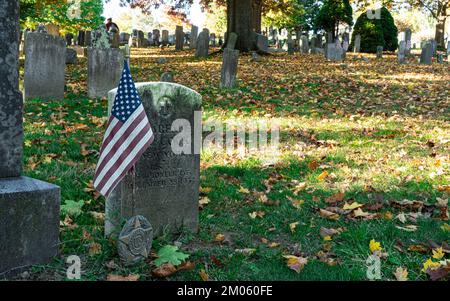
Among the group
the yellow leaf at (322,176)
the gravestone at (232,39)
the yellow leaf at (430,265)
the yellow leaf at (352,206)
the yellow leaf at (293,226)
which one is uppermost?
the gravestone at (232,39)

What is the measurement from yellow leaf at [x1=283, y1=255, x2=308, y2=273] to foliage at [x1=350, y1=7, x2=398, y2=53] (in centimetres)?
2628

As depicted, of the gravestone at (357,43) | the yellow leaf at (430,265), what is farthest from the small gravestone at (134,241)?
the gravestone at (357,43)

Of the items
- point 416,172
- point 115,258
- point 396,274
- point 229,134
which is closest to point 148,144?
point 115,258

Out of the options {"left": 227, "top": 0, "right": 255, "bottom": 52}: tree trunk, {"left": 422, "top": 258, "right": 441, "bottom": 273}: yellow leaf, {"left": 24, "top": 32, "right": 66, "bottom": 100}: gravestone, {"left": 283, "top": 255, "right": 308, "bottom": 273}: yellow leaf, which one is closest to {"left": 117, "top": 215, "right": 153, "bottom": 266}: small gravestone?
{"left": 283, "top": 255, "right": 308, "bottom": 273}: yellow leaf

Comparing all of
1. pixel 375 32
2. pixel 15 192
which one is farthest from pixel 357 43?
pixel 15 192

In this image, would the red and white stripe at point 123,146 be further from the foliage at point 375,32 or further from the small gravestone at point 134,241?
the foliage at point 375,32

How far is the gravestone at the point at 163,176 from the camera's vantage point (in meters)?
4.43

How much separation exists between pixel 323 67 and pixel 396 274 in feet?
51.2

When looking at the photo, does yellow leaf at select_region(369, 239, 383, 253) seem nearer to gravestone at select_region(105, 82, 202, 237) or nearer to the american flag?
gravestone at select_region(105, 82, 202, 237)

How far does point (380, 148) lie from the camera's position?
312 inches

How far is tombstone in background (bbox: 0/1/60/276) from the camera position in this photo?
371 centimetres

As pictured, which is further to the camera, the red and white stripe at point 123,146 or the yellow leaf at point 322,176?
the yellow leaf at point 322,176

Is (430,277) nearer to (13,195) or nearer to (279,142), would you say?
(13,195)

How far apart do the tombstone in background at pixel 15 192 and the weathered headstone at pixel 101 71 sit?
8.08 meters
